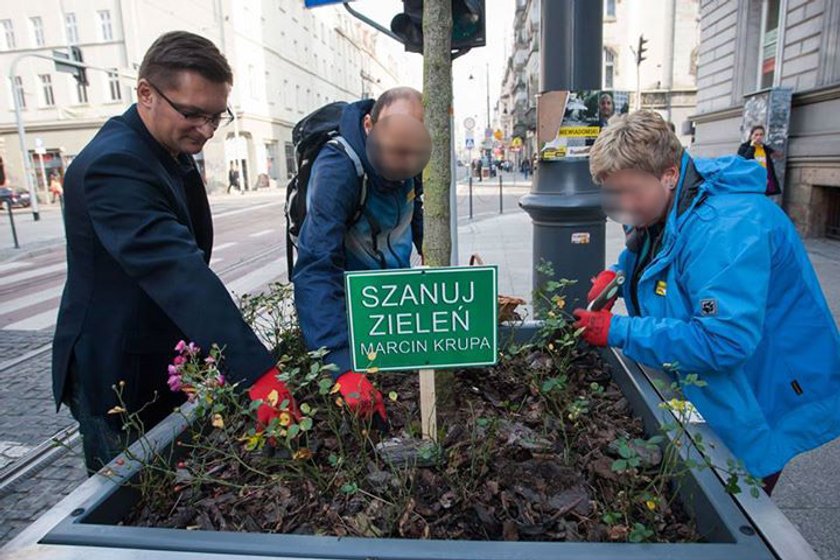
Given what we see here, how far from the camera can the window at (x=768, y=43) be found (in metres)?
11.2

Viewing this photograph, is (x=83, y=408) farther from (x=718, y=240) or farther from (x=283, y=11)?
(x=283, y=11)

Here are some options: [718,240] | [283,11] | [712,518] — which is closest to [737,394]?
[718,240]

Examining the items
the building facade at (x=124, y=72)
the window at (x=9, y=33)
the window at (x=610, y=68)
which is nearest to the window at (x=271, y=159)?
the building facade at (x=124, y=72)

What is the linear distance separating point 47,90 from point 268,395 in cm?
3822

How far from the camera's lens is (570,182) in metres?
4.13

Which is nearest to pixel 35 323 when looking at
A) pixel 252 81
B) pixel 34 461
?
pixel 34 461

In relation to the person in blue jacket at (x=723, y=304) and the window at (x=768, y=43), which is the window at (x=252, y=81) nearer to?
the window at (x=768, y=43)

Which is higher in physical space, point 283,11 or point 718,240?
point 283,11

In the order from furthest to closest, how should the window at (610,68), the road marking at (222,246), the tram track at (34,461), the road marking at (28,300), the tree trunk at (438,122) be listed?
the window at (610,68), the road marking at (222,246), the road marking at (28,300), the tram track at (34,461), the tree trunk at (438,122)

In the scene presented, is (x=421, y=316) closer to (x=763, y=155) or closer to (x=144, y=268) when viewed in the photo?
(x=144, y=268)

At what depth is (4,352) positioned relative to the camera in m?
5.66

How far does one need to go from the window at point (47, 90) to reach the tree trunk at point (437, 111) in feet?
123

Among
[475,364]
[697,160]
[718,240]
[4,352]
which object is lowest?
[4,352]

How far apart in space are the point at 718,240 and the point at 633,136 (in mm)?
381
